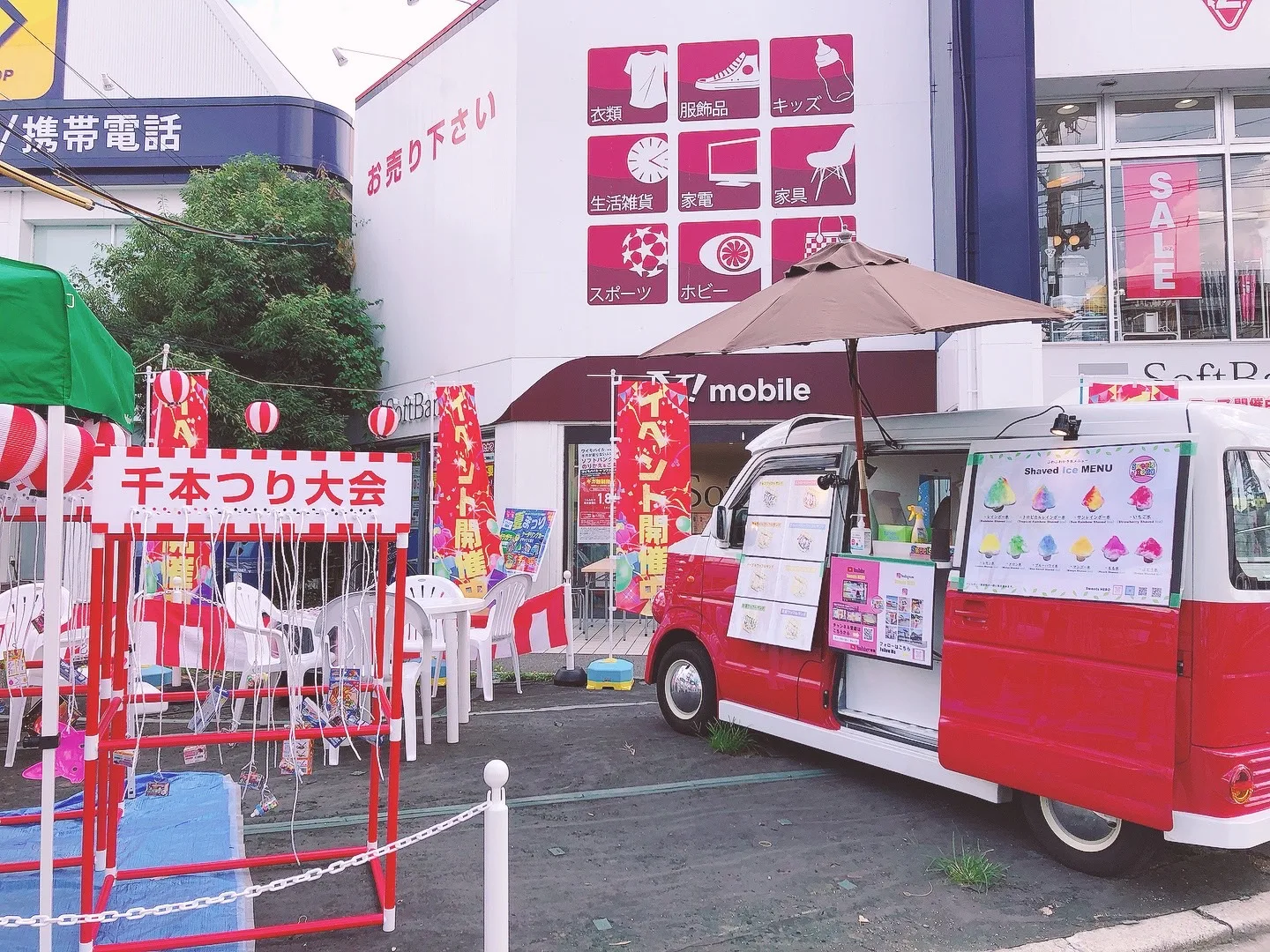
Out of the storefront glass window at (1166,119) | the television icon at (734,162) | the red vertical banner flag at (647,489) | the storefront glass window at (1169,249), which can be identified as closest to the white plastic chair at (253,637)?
the red vertical banner flag at (647,489)

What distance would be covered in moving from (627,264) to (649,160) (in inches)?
59.5

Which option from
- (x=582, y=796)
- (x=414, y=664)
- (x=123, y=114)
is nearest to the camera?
(x=582, y=796)

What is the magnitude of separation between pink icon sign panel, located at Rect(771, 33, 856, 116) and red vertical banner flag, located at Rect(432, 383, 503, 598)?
6456 mm

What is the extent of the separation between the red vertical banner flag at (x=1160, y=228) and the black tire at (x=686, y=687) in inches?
382

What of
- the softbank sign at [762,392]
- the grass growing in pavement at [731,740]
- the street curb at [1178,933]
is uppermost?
the softbank sign at [762,392]

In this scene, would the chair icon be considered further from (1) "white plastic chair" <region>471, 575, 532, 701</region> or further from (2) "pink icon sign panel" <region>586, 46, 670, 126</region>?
(1) "white plastic chair" <region>471, 575, 532, 701</region>

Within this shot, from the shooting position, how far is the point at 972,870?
4137mm

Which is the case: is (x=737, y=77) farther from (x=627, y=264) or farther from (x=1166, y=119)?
(x=1166, y=119)

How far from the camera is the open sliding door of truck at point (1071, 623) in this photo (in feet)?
12.5

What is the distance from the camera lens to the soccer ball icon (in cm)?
1279

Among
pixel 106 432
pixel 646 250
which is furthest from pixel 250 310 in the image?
pixel 106 432

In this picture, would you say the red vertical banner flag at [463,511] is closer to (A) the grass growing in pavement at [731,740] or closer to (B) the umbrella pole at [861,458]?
(A) the grass growing in pavement at [731,740]

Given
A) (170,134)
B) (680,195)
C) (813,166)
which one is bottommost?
(680,195)

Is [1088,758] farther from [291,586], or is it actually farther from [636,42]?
[636,42]
